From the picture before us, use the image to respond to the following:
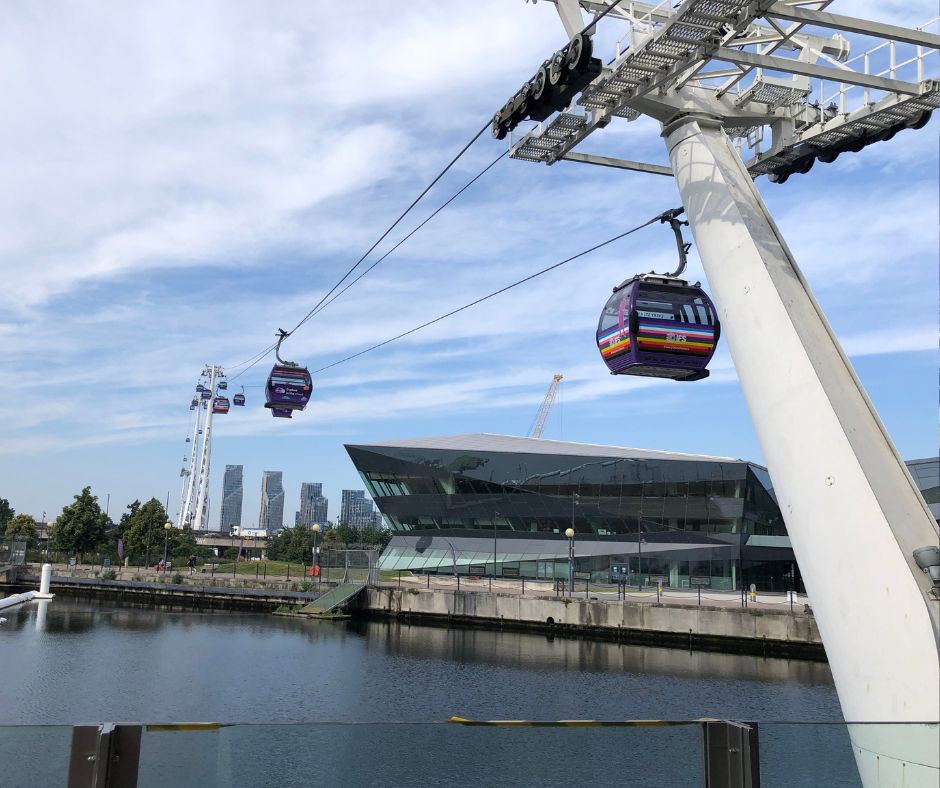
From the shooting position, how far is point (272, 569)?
7325 cm

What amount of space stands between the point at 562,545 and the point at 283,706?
133ft

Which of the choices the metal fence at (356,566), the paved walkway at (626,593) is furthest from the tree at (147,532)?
the paved walkway at (626,593)

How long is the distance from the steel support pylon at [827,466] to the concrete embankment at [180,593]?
152 feet

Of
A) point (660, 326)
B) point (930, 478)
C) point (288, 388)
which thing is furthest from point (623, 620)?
point (660, 326)

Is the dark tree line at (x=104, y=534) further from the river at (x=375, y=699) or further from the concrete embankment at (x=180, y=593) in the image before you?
the river at (x=375, y=699)

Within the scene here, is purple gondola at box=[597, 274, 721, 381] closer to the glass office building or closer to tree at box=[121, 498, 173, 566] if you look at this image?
the glass office building

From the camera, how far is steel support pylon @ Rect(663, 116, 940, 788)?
22.7 ft

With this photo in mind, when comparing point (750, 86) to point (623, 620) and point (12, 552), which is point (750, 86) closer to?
point (623, 620)

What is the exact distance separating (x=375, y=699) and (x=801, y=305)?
2111 cm

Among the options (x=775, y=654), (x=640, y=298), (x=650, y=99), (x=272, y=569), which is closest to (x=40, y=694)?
(x=640, y=298)

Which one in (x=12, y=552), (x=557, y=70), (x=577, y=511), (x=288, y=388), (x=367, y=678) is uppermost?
(x=288, y=388)

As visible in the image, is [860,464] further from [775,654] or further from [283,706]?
[775,654]

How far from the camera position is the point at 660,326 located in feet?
39.5

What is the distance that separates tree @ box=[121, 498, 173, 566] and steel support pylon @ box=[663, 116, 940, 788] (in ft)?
252
